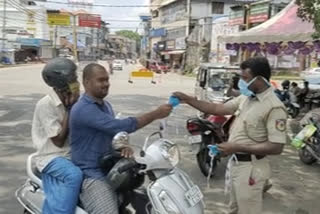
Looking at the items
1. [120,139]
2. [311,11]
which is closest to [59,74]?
[120,139]

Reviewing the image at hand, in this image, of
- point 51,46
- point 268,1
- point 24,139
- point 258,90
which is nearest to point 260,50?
point 24,139

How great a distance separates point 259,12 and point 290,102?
15.8 m

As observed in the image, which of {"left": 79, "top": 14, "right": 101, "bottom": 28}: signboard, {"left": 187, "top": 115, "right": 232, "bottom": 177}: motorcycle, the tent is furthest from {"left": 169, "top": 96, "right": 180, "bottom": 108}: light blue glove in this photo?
{"left": 79, "top": 14, "right": 101, "bottom": 28}: signboard

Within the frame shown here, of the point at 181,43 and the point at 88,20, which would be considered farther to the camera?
the point at 88,20

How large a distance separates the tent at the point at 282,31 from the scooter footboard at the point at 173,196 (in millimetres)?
7994

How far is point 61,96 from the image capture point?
10.1 ft

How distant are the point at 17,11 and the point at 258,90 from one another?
7844 cm

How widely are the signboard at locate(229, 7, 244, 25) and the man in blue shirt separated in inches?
1127

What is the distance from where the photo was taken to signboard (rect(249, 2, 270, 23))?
26773mm

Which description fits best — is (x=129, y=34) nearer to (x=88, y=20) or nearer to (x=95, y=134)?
(x=88, y=20)

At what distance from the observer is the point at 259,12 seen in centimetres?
2795

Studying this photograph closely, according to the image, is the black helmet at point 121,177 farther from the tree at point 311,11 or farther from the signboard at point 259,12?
the signboard at point 259,12

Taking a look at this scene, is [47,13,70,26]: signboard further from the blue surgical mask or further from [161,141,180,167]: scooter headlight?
[161,141,180,167]: scooter headlight

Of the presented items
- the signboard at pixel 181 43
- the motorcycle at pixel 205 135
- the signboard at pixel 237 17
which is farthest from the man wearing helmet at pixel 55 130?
the signboard at pixel 181 43
